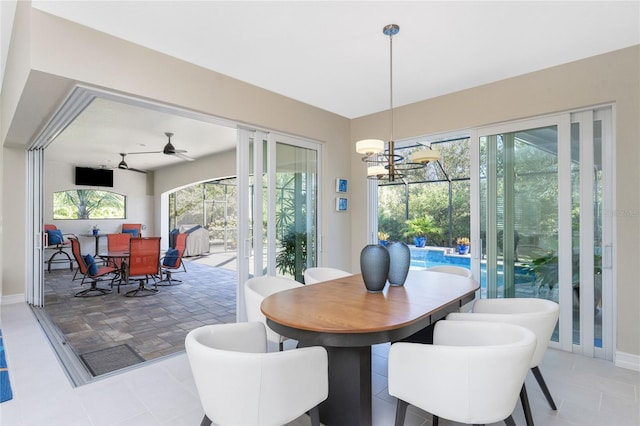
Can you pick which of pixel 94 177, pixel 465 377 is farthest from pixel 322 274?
pixel 94 177

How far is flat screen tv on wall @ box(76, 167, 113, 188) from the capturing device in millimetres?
8797

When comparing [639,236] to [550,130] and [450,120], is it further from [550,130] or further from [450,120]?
[450,120]

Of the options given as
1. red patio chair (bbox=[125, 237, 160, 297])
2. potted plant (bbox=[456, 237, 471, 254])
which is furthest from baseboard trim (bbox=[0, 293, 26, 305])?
potted plant (bbox=[456, 237, 471, 254])

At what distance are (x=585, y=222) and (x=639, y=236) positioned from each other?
39 cm

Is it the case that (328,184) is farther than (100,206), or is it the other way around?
(100,206)

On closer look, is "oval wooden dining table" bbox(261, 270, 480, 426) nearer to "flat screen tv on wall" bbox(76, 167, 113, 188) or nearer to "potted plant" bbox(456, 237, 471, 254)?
"potted plant" bbox(456, 237, 471, 254)

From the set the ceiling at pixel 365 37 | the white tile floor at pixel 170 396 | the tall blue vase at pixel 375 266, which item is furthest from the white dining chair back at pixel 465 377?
the ceiling at pixel 365 37

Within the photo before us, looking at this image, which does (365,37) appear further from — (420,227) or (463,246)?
(420,227)

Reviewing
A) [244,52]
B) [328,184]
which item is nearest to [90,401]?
[244,52]

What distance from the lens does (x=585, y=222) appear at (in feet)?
10.1

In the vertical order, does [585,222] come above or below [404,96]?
below

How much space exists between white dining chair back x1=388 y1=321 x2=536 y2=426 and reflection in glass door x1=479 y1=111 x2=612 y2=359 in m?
2.09

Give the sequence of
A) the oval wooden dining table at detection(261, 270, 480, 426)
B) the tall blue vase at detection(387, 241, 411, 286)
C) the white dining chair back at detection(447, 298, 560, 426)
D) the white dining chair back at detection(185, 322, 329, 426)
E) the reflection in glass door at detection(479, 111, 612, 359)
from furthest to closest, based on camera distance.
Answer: the reflection in glass door at detection(479, 111, 612, 359)
the tall blue vase at detection(387, 241, 411, 286)
the white dining chair back at detection(447, 298, 560, 426)
the oval wooden dining table at detection(261, 270, 480, 426)
the white dining chair back at detection(185, 322, 329, 426)

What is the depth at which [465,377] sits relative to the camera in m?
1.46
